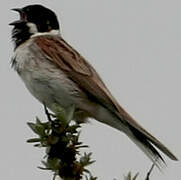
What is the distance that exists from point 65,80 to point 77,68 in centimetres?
24

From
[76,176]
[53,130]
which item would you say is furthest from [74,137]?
[76,176]

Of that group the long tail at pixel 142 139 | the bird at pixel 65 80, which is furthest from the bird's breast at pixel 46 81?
the long tail at pixel 142 139

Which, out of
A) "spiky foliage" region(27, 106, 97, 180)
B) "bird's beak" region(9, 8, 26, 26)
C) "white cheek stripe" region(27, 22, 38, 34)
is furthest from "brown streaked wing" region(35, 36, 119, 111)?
"spiky foliage" region(27, 106, 97, 180)

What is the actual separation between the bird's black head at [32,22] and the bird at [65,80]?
1 cm

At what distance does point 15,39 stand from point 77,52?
0.62 meters

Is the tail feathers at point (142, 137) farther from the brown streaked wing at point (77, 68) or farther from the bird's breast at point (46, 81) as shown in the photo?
the bird's breast at point (46, 81)

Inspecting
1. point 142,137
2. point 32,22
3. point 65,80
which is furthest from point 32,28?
point 142,137

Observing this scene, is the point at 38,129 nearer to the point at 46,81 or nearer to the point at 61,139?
the point at 61,139

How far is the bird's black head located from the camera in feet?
17.6

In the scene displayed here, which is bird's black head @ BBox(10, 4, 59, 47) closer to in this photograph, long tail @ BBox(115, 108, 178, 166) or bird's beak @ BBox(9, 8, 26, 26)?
bird's beak @ BBox(9, 8, 26, 26)

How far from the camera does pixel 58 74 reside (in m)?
4.79

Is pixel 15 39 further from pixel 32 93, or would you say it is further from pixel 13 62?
pixel 32 93

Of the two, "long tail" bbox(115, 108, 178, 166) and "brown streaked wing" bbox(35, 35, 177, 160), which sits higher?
"brown streaked wing" bbox(35, 35, 177, 160)

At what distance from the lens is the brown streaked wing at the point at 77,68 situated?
4793mm
